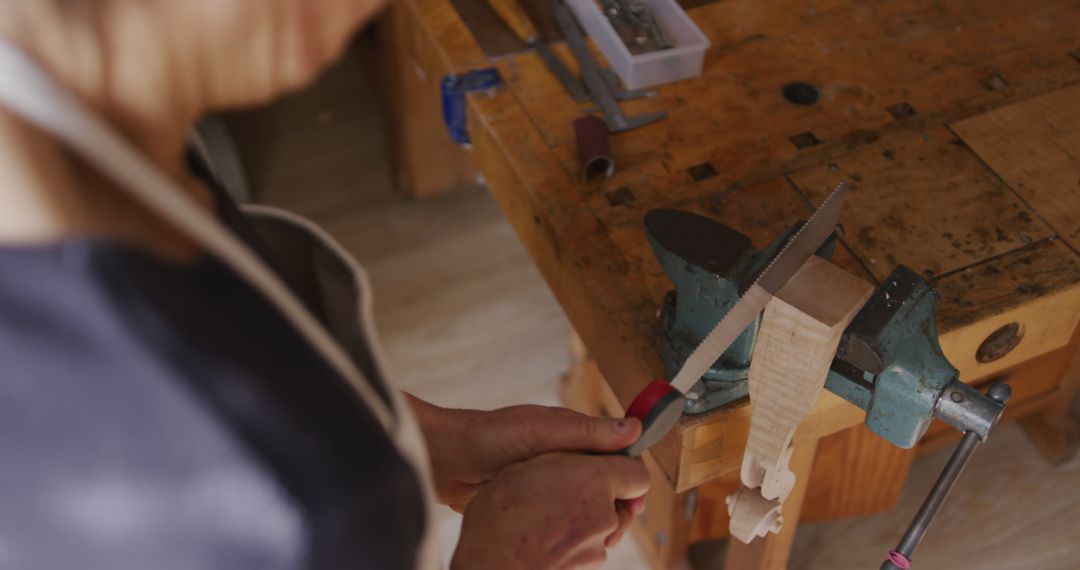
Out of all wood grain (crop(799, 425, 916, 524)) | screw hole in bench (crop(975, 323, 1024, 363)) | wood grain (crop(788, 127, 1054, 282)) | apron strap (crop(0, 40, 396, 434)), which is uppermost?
apron strap (crop(0, 40, 396, 434))

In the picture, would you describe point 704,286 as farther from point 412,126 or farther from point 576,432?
point 412,126

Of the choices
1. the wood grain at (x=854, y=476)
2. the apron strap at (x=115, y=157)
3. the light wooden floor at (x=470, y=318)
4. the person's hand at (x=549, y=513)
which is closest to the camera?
the apron strap at (x=115, y=157)

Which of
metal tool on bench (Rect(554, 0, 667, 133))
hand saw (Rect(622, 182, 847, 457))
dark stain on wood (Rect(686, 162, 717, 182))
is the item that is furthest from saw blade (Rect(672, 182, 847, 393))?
metal tool on bench (Rect(554, 0, 667, 133))

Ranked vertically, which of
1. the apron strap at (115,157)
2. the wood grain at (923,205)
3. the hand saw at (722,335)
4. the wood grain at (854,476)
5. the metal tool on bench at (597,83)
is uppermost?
the apron strap at (115,157)

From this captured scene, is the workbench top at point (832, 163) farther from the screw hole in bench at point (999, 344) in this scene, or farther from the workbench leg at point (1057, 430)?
the workbench leg at point (1057, 430)

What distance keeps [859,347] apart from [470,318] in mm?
1182

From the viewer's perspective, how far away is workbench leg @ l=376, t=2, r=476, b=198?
71.4 inches

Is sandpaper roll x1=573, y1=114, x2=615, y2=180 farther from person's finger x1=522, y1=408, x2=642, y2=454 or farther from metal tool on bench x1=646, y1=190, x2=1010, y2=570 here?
person's finger x1=522, y1=408, x2=642, y2=454

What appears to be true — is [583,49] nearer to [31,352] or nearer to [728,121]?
[728,121]

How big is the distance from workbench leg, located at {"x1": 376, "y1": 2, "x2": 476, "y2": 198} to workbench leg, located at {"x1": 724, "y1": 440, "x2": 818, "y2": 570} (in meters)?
0.93

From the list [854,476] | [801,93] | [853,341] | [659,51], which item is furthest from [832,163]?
[854,476]

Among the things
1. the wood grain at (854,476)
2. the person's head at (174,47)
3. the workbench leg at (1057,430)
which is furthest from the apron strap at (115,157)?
the workbench leg at (1057,430)

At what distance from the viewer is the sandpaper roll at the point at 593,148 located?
1.05 meters

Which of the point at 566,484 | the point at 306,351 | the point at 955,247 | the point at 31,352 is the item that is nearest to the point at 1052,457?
the point at 955,247
